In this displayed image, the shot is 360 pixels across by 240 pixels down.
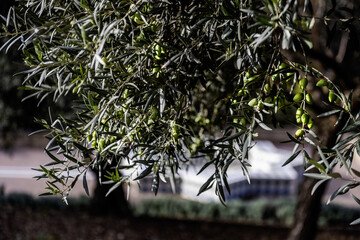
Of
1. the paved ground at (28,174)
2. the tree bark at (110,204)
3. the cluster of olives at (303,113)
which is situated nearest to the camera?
the cluster of olives at (303,113)

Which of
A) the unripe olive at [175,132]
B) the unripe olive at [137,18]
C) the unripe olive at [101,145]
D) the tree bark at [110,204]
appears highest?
the unripe olive at [137,18]

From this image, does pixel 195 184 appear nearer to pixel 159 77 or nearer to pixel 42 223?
pixel 42 223

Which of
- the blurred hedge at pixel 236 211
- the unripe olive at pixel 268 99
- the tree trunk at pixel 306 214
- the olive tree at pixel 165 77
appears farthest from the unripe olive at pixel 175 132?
the blurred hedge at pixel 236 211

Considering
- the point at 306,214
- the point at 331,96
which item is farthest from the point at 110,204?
the point at 331,96

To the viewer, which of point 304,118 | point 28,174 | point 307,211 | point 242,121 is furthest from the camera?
point 28,174

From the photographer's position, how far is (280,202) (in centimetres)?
723

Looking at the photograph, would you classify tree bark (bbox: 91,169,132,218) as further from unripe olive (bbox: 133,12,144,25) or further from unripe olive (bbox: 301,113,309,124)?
unripe olive (bbox: 301,113,309,124)

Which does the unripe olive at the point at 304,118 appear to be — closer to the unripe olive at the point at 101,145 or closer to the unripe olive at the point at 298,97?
the unripe olive at the point at 298,97

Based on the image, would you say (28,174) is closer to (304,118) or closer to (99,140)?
(99,140)

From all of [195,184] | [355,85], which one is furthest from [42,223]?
[355,85]

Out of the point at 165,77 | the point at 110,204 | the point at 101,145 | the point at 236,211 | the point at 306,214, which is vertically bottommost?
the point at 236,211

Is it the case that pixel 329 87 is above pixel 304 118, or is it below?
above

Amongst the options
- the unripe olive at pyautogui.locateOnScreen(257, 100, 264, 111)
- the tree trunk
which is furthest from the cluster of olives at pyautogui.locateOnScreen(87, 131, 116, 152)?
the tree trunk

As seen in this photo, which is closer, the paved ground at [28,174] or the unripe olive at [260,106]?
the unripe olive at [260,106]
